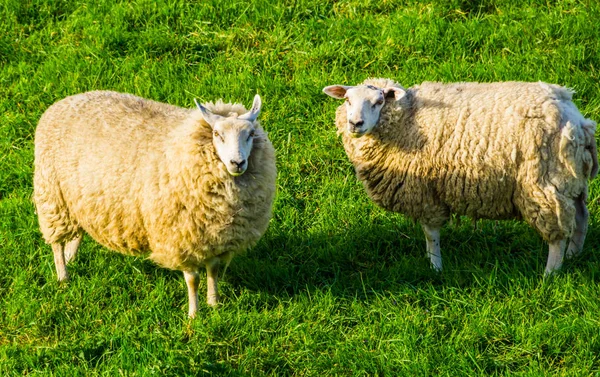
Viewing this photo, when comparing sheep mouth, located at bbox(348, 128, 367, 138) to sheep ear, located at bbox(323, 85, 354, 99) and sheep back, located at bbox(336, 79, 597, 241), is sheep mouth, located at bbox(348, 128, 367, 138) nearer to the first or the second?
sheep back, located at bbox(336, 79, 597, 241)

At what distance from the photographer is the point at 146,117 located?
20.7 ft

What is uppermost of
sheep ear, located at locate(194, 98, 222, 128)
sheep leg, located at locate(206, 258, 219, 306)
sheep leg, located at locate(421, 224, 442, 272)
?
sheep ear, located at locate(194, 98, 222, 128)

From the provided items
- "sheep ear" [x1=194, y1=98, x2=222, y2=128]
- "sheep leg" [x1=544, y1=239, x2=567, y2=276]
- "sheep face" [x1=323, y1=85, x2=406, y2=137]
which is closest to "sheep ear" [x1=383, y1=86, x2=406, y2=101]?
"sheep face" [x1=323, y1=85, x2=406, y2=137]

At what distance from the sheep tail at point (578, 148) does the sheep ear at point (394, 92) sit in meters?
1.15

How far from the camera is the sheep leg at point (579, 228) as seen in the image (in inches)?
251

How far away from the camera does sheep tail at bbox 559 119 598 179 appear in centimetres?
593

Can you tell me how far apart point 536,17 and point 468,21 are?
66 centimetres

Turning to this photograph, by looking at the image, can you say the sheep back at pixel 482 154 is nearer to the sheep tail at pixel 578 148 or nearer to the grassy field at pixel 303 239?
the sheep tail at pixel 578 148

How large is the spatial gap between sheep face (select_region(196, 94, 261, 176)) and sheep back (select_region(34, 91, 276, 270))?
→ 0.40ft

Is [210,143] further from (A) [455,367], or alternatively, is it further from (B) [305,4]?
(B) [305,4]

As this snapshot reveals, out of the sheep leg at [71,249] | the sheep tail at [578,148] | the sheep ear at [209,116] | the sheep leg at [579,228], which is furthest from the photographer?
the sheep leg at [71,249]

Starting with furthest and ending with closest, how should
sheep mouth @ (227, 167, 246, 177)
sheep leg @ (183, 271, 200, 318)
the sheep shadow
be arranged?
the sheep shadow → sheep leg @ (183, 271, 200, 318) → sheep mouth @ (227, 167, 246, 177)

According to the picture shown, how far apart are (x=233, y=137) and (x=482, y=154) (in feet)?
5.71

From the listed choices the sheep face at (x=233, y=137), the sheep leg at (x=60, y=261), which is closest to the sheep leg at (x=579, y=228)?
the sheep face at (x=233, y=137)
